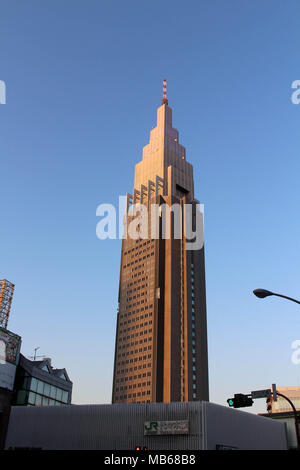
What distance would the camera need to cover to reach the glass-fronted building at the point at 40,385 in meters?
78.2

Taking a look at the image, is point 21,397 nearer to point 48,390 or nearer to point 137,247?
point 48,390

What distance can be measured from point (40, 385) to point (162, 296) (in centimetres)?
7684

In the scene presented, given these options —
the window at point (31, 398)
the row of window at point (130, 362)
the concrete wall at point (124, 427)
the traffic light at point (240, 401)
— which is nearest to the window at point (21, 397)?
the window at point (31, 398)

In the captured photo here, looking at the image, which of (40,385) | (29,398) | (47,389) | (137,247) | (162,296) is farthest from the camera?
(137,247)

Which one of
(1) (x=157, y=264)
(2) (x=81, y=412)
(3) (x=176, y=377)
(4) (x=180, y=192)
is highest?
(4) (x=180, y=192)

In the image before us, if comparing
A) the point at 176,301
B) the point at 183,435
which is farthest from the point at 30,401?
the point at 176,301

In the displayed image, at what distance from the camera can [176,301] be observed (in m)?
153

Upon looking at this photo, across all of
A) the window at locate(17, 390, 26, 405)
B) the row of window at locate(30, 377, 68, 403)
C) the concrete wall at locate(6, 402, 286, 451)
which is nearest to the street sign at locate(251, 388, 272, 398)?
the concrete wall at locate(6, 402, 286, 451)

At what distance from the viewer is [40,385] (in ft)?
270

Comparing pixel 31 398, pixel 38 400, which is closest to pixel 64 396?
pixel 38 400

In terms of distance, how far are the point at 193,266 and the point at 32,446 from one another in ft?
381

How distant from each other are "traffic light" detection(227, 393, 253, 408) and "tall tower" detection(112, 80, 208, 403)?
113 metres

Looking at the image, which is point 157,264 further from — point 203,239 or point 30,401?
point 30,401

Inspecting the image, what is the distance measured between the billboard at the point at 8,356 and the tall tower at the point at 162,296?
7076cm
